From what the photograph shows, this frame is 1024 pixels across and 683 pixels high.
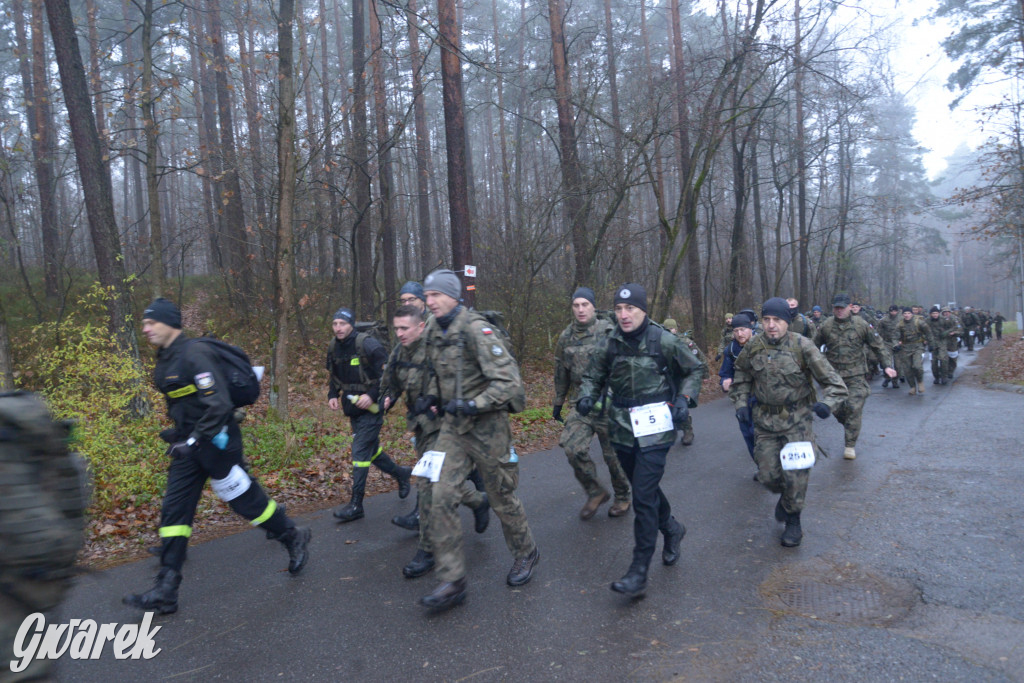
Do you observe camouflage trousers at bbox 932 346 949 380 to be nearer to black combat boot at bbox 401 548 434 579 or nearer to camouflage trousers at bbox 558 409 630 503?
camouflage trousers at bbox 558 409 630 503

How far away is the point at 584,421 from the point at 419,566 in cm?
212

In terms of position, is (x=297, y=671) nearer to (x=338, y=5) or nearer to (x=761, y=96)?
(x=761, y=96)

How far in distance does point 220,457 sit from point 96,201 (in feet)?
21.2

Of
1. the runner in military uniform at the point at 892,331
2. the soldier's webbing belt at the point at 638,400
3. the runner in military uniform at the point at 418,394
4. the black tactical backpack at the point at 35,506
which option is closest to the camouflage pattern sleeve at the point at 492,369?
the runner in military uniform at the point at 418,394

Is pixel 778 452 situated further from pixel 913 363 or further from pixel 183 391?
pixel 913 363

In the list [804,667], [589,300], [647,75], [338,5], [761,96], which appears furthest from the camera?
[338,5]

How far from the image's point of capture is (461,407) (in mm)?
4344

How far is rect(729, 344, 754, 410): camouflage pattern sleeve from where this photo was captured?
6.10 meters

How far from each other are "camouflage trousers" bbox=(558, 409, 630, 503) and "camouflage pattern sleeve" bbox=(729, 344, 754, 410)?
119 cm

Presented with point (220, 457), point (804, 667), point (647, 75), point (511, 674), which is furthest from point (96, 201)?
point (647, 75)

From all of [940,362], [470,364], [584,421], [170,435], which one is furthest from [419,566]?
[940,362]

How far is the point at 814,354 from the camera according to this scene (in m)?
5.92

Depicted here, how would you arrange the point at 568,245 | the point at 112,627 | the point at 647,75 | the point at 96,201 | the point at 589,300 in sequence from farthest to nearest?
the point at 647,75 → the point at 568,245 → the point at 96,201 → the point at 589,300 → the point at 112,627

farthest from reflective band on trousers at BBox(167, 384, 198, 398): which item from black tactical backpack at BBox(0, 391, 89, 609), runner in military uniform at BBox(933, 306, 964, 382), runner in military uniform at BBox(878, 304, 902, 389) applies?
runner in military uniform at BBox(933, 306, 964, 382)
